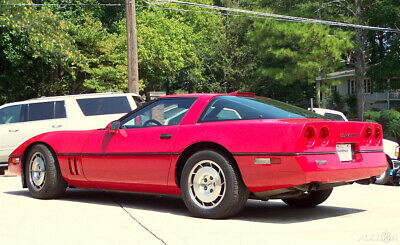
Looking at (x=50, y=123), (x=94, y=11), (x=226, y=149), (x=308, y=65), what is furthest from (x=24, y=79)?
(x=226, y=149)

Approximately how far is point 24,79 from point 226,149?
2879 cm

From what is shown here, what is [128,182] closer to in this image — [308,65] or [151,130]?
[151,130]

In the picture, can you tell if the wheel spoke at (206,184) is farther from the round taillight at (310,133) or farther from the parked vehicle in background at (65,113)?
the parked vehicle in background at (65,113)

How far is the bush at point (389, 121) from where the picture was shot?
30.3m

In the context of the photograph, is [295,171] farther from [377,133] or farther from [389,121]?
[389,121]

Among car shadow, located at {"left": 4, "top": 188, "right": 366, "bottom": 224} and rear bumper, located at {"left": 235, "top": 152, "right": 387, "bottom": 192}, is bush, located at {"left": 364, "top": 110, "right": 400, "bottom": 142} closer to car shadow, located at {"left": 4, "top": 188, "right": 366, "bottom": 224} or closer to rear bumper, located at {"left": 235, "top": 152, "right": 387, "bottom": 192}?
car shadow, located at {"left": 4, "top": 188, "right": 366, "bottom": 224}

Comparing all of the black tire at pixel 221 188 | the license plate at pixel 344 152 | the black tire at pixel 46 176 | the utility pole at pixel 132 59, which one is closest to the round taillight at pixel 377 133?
the license plate at pixel 344 152

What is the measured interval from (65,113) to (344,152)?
26.5 feet

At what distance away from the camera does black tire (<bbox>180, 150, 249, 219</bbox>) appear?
5820mm

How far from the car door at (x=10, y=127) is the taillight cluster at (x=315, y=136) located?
9249 mm

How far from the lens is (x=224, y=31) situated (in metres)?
55.7

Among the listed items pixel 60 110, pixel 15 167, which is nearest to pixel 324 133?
pixel 15 167

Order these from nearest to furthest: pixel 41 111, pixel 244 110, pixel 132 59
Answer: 1. pixel 244 110
2. pixel 41 111
3. pixel 132 59

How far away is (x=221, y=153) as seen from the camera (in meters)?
6.02
